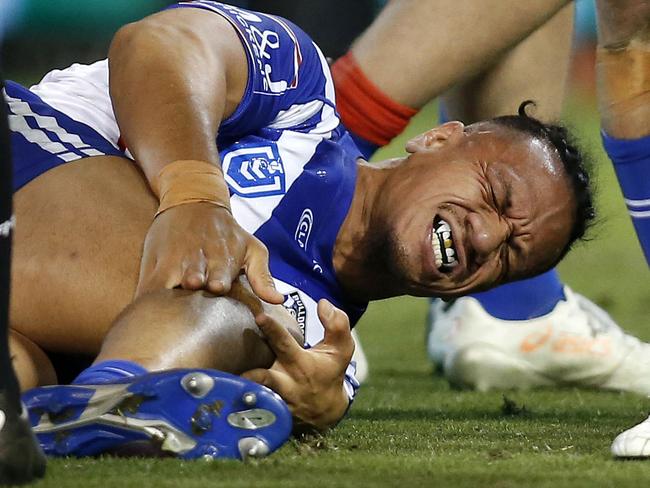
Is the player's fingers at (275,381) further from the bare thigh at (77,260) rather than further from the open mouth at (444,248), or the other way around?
the open mouth at (444,248)

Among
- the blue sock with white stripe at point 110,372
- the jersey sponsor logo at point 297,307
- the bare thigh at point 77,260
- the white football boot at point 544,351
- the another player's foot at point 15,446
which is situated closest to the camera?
the another player's foot at point 15,446

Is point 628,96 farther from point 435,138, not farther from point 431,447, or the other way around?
point 431,447

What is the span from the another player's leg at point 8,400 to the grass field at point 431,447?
50 millimetres

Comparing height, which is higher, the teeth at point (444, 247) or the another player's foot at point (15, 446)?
the another player's foot at point (15, 446)

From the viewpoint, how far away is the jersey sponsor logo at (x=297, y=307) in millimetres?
1968

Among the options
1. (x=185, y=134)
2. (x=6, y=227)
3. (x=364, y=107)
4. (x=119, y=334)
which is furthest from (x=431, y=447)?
(x=364, y=107)

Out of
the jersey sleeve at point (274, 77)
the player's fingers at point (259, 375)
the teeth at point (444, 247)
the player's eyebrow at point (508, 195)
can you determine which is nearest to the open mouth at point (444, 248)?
the teeth at point (444, 247)

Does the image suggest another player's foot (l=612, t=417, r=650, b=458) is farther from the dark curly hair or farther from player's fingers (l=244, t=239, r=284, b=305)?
the dark curly hair

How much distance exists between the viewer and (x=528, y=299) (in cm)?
274

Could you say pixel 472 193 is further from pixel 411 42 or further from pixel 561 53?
pixel 561 53

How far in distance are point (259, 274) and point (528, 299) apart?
1157 millimetres

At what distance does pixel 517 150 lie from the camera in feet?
6.93

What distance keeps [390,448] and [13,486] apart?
1.81 ft

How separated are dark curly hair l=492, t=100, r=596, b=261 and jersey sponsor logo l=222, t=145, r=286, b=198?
0.40 meters
